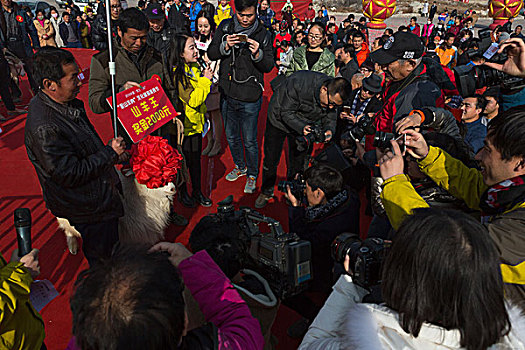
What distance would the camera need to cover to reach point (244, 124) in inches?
163

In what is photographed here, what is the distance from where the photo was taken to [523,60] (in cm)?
244

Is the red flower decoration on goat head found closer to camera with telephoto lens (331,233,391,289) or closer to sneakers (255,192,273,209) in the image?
sneakers (255,192,273,209)

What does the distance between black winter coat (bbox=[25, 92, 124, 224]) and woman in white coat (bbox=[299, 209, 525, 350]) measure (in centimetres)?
175

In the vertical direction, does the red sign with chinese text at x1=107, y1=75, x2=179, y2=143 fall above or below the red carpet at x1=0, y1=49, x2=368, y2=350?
above

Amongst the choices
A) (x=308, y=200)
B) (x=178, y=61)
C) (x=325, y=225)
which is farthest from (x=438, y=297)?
(x=178, y=61)

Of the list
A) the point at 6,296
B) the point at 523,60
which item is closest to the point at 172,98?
the point at 6,296

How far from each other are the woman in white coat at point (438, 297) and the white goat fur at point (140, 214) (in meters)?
2.26

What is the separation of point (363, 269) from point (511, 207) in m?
0.68

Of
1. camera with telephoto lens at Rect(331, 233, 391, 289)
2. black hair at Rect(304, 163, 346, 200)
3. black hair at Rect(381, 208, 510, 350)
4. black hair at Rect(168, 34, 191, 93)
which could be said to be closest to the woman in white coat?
black hair at Rect(381, 208, 510, 350)

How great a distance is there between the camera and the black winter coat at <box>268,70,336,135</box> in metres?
3.63

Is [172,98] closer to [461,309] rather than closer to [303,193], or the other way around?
[303,193]

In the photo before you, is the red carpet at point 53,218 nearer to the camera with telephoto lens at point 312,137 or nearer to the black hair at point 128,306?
the camera with telephoto lens at point 312,137

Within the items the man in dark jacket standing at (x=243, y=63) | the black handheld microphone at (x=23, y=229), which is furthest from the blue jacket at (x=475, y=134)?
the black handheld microphone at (x=23, y=229)

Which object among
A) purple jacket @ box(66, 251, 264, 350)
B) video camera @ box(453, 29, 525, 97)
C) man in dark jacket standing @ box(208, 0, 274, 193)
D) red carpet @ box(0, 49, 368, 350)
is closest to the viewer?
purple jacket @ box(66, 251, 264, 350)
